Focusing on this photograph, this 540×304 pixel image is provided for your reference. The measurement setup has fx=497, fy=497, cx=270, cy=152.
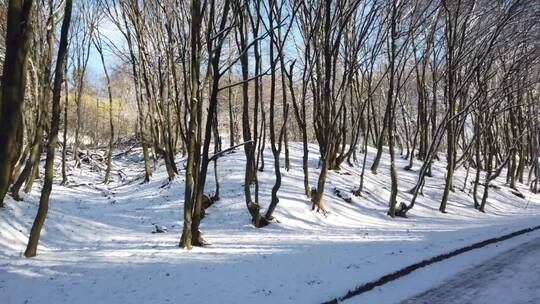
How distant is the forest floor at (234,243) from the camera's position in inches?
304

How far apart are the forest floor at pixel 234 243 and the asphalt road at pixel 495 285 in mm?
279

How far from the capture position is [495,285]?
778 cm

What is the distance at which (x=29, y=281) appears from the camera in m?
8.49

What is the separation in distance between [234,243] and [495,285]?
6185 millimetres

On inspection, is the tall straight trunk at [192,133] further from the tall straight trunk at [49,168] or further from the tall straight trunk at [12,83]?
the tall straight trunk at [12,83]

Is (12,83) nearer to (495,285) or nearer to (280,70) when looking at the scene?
(495,285)

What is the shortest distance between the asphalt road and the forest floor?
0.28 metres

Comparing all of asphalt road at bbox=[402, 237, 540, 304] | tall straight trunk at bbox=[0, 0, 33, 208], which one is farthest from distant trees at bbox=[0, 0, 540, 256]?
asphalt road at bbox=[402, 237, 540, 304]

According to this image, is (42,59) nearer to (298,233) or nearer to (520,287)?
(298,233)

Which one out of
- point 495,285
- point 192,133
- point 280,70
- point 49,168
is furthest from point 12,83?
point 280,70

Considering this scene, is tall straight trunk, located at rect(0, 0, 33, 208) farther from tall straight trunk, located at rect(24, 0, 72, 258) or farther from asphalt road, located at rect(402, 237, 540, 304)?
asphalt road, located at rect(402, 237, 540, 304)

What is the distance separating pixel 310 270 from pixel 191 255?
281cm

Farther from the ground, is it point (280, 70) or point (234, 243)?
point (280, 70)

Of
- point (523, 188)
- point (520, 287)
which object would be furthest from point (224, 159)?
point (523, 188)
